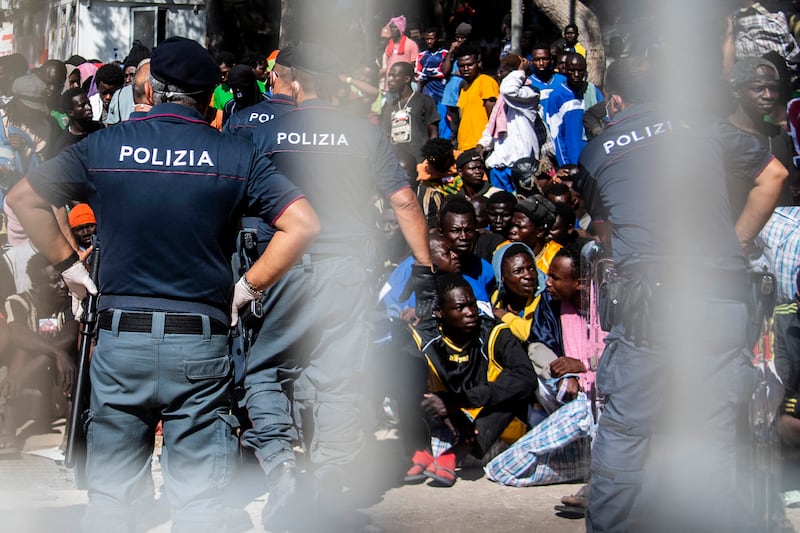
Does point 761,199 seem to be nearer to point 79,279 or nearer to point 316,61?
point 316,61

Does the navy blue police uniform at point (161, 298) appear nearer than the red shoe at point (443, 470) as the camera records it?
Yes

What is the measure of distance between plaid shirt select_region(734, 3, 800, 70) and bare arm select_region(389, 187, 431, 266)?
307 cm

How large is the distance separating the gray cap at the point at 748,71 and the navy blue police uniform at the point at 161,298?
2170 millimetres

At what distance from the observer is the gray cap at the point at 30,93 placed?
7.40m

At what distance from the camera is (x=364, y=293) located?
14.7 ft

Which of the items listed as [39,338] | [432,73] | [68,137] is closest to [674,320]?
[39,338]

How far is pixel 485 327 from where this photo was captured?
17.1 feet

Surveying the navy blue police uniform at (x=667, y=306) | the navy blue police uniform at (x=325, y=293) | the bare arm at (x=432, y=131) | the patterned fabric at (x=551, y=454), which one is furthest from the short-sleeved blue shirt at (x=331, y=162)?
the bare arm at (x=432, y=131)

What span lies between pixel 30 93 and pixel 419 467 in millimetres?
4288

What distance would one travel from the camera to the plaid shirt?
6.68 meters

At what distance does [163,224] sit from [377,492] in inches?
78.7

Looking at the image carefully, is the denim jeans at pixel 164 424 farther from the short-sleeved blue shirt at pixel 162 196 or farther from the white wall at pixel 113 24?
the white wall at pixel 113 24

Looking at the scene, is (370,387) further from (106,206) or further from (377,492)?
(106,206)

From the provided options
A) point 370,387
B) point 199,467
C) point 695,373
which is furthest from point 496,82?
point 199,467
